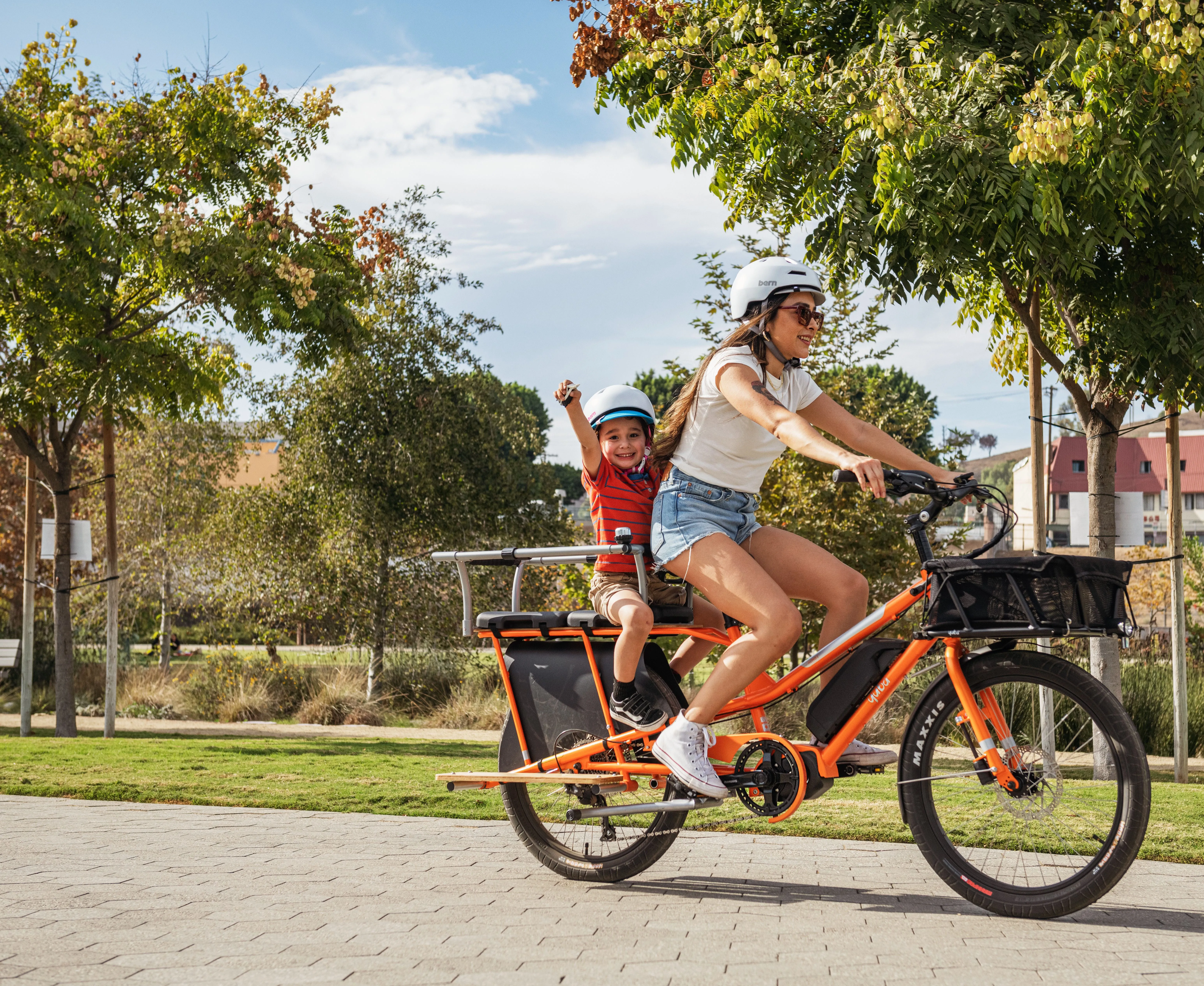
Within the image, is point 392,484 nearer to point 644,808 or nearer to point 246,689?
point 246,689

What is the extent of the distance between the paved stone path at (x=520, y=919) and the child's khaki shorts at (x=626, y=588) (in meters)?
1.10

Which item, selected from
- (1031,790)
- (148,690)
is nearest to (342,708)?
(148,690)

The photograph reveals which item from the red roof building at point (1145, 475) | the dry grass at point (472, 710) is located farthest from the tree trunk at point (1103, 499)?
the red roof building at point (1145, 475)

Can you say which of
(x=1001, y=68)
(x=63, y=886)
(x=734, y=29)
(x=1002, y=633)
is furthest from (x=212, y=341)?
(x=1002, y=633)

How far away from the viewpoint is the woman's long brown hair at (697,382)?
14.7 ft

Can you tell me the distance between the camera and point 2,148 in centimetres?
1188

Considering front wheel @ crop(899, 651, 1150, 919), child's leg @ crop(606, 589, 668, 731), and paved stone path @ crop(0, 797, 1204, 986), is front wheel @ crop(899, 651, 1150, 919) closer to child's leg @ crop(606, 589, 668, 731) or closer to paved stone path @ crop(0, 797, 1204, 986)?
paved stone path @ crop(0, 797, 1204, 986)

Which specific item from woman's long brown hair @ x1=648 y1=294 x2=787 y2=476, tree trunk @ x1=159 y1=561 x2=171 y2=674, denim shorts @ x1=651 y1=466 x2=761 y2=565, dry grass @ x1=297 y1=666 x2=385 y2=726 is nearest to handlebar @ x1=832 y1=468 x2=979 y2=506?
denim shorts @ x1=651 y1=466 x2=761 y2=565

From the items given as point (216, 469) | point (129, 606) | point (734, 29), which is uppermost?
point (734, 29)

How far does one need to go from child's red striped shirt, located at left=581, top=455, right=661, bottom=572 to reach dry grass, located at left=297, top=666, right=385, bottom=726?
510 inches

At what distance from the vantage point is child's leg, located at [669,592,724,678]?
4.74m

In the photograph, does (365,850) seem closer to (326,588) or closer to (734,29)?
(734,29)

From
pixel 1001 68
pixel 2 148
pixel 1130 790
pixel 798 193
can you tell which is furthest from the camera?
pixel 2 148

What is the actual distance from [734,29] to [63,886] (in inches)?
283
